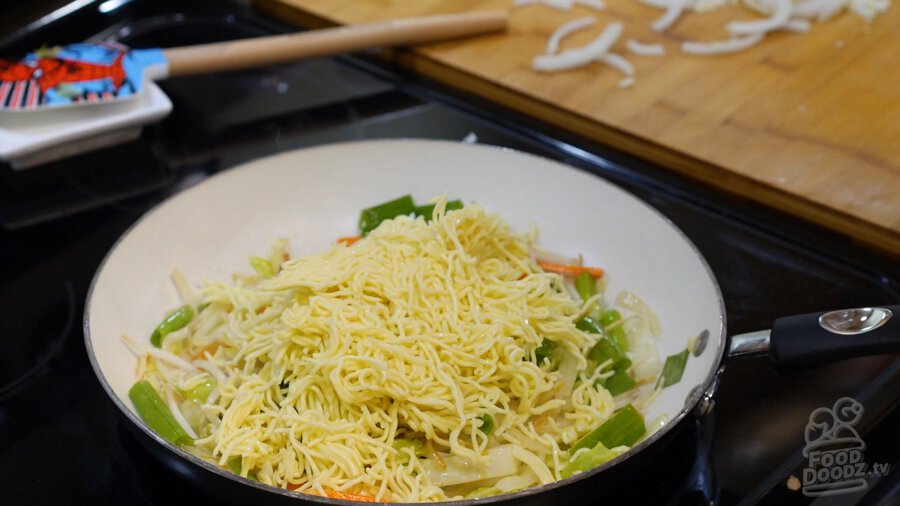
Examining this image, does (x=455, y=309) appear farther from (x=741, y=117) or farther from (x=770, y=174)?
(x=741, y=117)

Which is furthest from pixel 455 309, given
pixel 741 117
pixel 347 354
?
pixel 741 117

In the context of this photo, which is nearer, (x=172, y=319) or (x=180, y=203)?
(x=172, y=319)

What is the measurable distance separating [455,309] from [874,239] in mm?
707

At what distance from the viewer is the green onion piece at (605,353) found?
106 cm

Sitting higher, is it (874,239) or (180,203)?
(180,203)

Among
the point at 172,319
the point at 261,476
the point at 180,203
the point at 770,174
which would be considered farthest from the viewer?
the point at 770,174

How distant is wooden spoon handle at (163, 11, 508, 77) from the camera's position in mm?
1610

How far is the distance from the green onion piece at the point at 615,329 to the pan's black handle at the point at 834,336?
25cm

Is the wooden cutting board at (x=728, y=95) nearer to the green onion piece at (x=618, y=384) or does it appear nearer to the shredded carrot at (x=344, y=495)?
the green onion piece at (x=618, y=384)

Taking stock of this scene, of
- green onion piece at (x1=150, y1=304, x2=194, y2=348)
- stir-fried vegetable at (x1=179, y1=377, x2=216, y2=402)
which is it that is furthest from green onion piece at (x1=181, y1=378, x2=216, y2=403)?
green onion piece at (x1=150, y1=304, x2=194, y2=348)

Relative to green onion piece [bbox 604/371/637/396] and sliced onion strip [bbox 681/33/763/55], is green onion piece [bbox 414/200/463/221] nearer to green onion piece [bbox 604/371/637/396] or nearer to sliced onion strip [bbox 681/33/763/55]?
green onion piece [bbox 604/371/637/396]

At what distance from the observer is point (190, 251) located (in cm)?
126

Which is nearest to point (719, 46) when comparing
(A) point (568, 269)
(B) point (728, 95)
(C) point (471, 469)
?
(B) point (728, 95)

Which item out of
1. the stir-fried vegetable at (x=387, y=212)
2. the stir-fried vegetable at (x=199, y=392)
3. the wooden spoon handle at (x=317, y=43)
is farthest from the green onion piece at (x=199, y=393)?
the wooden spoon handle at (x=317, y=43)
